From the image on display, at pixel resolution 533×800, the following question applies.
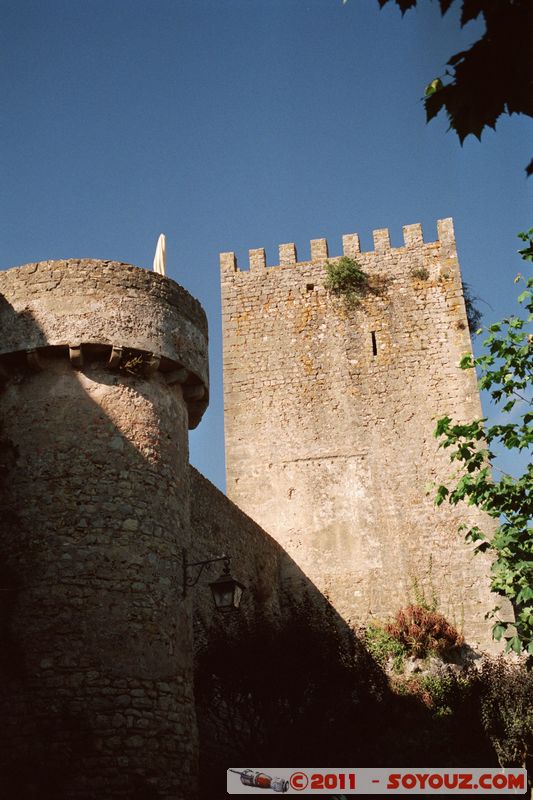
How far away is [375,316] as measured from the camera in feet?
67.0

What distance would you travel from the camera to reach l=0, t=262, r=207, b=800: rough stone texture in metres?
7.35

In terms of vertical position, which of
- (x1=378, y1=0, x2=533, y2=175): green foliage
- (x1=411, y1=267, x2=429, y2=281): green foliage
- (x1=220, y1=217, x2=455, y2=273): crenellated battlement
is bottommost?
(x1=378, y1=0, x2=533, y2=175): green foliage

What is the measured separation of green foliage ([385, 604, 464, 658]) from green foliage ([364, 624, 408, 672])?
8 centimetres

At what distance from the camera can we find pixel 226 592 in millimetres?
9125

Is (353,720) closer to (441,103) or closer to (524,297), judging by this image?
(524,297)

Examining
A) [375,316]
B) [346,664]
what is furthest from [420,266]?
[346,664]

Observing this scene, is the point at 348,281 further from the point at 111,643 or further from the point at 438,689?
the point at 111,643

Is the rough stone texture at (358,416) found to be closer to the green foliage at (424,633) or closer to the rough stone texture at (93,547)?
the green foliage at (424,633)

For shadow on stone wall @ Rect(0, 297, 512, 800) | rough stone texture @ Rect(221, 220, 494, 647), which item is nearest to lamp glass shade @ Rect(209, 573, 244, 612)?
shadow on stone wall @ Rect(0, 297, 512, 800)

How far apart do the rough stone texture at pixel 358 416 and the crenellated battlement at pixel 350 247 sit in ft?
0.15

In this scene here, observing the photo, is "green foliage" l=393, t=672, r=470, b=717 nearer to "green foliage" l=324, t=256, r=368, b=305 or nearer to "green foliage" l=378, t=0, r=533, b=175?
"green foliage" l=324, t=256, r=368, b=305

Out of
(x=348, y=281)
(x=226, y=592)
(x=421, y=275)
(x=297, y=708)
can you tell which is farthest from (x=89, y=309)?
(x=421, y=275)

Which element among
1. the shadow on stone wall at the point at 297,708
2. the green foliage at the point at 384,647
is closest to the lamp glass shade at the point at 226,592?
the shadow on stone wall at the point at 297,708

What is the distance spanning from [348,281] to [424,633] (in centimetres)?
795
